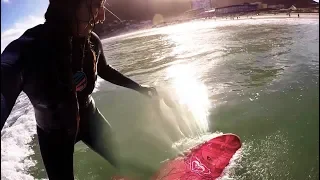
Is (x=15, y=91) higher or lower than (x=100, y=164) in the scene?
higher

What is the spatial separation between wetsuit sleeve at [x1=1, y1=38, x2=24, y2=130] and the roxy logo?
2931mm

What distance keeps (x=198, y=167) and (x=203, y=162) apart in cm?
15

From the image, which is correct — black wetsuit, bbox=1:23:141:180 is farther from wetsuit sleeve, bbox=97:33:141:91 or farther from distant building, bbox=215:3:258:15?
distant building, bbox=215:3:258:15

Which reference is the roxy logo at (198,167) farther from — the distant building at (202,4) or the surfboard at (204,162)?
the distant building at (202,4)

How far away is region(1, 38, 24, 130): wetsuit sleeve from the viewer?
4.36 feet

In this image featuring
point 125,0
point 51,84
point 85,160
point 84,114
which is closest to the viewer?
point 51,84

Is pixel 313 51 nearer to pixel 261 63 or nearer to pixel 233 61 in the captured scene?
pixel 261 63

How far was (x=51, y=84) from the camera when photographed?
1.60m

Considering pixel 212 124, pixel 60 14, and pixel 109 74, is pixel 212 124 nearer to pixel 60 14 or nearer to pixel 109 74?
pixel 109 74

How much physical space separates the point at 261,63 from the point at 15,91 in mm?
11148

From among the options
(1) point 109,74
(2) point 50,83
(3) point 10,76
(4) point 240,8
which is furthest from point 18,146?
(4) point 240,8

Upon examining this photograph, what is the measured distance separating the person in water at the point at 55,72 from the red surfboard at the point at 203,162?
2.12 meters

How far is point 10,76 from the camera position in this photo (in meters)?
1.36

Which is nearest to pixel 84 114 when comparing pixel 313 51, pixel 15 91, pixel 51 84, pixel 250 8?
pixel 51 84
